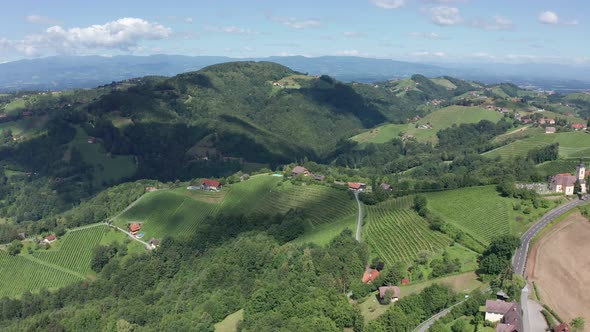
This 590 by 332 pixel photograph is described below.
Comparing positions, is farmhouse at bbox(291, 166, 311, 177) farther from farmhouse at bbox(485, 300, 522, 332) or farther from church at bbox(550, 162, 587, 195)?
farmhouse at bbox(485, 300, 522, 332)

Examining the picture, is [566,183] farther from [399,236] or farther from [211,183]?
[211,183]

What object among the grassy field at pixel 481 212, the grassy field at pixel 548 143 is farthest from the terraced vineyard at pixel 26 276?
the grassy field at pixel 548 143

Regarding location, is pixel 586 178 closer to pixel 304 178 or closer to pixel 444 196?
pixel 444 196

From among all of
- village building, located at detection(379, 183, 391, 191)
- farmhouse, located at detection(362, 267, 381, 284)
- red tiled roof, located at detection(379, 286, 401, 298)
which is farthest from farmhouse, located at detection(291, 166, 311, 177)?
red tiled roof, located at detection(379, 286, 401, 298)

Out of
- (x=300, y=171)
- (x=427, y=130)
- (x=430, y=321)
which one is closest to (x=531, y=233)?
(x=430, y=321)

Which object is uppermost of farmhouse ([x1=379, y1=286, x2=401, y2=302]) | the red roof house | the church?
the church

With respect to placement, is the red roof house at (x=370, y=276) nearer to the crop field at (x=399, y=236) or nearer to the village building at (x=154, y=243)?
the crop field at (x=399, y=236)
